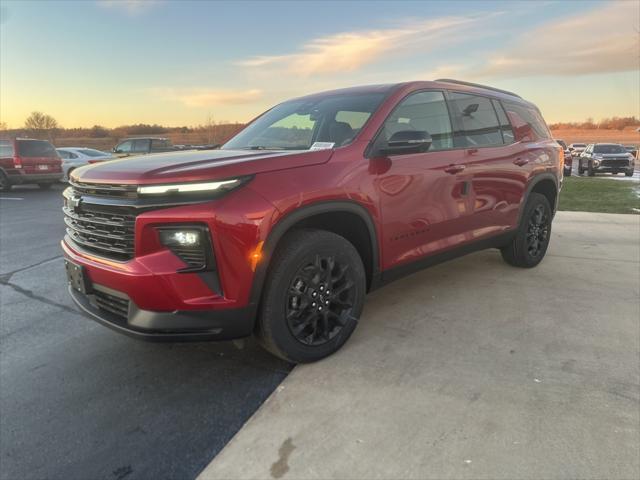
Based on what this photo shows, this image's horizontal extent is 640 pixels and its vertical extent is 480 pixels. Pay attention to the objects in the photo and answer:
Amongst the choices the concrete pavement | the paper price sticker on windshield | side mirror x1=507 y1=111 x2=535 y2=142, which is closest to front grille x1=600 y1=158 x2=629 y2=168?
side mirror x1=507 y1=111 x2=535 y2=142

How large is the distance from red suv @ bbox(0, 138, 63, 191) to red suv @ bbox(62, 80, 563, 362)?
14.1m

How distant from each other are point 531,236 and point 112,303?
4.22m

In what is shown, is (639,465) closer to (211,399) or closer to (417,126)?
(211,399)

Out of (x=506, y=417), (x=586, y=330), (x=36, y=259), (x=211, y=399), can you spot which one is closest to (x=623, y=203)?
(x=586, y=330)

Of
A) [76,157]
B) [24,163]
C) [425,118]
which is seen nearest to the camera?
[425,118]

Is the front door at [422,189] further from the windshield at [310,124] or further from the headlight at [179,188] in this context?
the headlight at [179,188]

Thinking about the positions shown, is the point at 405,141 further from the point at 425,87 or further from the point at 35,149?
the point at 35,149

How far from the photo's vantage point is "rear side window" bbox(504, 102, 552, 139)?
4.74 metres

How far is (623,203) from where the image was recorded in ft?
33.1

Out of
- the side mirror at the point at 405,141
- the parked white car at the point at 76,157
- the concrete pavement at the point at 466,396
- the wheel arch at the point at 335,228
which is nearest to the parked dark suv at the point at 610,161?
the concrete pavement at the point at 466,396

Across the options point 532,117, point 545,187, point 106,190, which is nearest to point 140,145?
point 532,117

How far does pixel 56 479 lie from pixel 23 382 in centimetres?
111

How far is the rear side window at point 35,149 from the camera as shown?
49.0 ft

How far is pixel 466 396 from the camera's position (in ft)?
8.41
